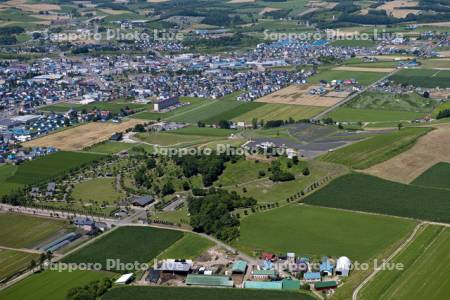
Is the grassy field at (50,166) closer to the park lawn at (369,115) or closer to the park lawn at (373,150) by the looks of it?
the park lawn at (373,150)

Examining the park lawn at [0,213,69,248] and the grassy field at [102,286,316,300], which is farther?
the park lawn at [0,213,69,248]

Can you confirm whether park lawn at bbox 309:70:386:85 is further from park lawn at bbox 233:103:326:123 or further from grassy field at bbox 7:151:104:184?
grassy field at bbox 7:151:104:184

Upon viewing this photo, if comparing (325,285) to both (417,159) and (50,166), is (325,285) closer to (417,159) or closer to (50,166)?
(417,159)

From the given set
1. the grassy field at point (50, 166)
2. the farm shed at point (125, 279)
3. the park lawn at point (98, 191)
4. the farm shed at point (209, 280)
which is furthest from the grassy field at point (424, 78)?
the farm shed at point (125, 279)

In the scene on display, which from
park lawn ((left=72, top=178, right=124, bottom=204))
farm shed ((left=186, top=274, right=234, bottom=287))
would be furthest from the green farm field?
park lawn ((left=72, top=178, right=124, bottom=204))

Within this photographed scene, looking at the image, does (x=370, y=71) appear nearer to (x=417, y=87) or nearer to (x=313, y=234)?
(x=417, y=87)

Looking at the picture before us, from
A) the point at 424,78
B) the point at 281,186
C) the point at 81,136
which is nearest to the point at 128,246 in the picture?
the point at 281,186

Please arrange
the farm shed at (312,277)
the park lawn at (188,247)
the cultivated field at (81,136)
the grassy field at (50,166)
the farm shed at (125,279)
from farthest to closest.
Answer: the cultivated field at (81,136) → the grassy field at (50,166) → the park lawn at (188,247) → the farm shed at (125,279) → the farm shed at (312,277)
